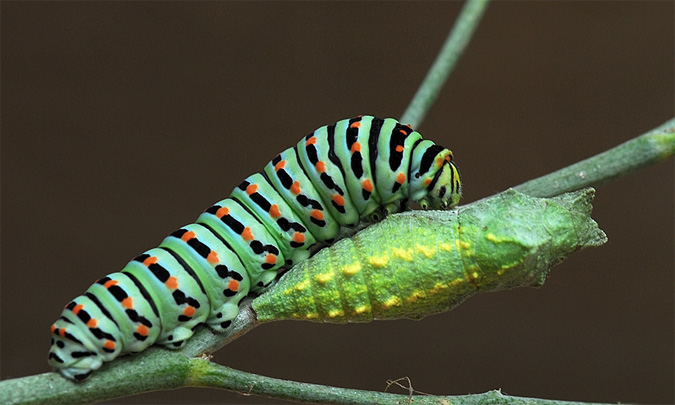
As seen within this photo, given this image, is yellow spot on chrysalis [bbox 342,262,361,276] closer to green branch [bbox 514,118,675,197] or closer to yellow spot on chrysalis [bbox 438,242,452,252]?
yellow spot on chrysalis [bbox 438,242,452,252]

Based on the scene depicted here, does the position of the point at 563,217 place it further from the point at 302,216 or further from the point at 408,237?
the point at 302,216

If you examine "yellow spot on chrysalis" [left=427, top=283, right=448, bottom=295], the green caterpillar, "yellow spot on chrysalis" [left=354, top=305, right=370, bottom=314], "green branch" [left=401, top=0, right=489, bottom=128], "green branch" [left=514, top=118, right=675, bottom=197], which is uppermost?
"green branch" [left=401, top=0, right=489, bottom=128]

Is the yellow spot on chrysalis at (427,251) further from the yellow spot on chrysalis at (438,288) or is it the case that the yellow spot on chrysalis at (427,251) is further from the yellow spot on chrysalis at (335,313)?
the yellow spot on chrysalis at (335,313)

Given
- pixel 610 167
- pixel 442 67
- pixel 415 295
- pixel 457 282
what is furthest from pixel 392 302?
pixel 442 67

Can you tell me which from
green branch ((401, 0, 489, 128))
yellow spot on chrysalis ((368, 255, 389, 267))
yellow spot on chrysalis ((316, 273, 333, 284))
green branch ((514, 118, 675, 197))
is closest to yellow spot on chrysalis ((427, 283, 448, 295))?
yellow spot on chrysalis ((368, 255, 389, 267))

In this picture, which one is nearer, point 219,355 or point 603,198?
point 219,355

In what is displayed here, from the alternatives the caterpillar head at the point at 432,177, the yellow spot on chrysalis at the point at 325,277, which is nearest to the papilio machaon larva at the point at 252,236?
the caterpillar head at the point at 432,177

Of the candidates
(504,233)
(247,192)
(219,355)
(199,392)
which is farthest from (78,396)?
(199,392)

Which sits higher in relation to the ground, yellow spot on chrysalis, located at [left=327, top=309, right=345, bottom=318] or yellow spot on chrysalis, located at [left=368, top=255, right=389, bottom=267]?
yellow spot on chrysalis, located at [left=368, top=255, right=389, bottom=267]
